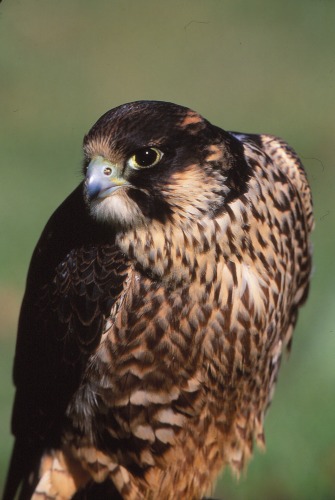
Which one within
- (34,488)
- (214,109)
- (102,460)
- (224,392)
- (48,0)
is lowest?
(34,488)

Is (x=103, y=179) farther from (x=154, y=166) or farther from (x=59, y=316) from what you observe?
(x=59, y=316)

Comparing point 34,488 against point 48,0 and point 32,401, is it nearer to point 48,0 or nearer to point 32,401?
point 32,401

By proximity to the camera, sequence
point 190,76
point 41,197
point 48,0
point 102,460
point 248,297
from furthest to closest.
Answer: point 48,0 → point 190,76 → point 41,197 → point 102,460 → point 248,297

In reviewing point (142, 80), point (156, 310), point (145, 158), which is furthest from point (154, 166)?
point (142, 80)

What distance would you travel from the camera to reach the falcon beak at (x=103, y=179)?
3068mm

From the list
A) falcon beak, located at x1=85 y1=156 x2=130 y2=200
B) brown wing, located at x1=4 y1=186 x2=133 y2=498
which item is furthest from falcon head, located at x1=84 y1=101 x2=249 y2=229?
brown wing, located at x1=4 y1=186 x2=133 y2=498

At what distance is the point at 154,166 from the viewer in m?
3.11

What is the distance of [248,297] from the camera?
137 inches

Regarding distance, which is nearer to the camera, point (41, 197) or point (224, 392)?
point (224, 392)

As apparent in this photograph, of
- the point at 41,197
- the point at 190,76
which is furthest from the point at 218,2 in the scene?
the point at 41,197

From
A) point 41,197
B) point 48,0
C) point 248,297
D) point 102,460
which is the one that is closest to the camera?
point 248,297

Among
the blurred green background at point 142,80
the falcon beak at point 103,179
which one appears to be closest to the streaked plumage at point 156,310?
the falcon beak at point 103,179

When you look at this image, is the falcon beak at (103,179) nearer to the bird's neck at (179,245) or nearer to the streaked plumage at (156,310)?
the streaked plumage at (156,310)

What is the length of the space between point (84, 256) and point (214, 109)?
3666 millimetres
